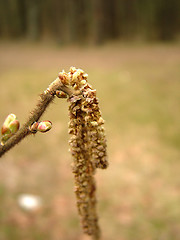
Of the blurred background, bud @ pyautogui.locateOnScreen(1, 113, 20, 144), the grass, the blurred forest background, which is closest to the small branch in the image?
bud @ pyautogui.locateOnScreen(1, 113, 20, 144)

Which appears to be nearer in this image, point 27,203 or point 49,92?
point 49,92

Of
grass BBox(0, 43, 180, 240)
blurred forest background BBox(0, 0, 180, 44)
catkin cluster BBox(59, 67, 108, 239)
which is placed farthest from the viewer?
blurred forest background BBox(0, 0, 180, 44)

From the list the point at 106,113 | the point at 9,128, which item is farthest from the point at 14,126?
the point at 106,113

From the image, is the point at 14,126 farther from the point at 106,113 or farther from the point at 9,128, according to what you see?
the point at 106,113

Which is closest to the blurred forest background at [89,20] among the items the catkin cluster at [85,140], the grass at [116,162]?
the grass at [116,162]

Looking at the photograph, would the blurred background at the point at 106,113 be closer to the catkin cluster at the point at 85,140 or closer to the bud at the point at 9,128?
the catkin cluster at the point at 85,140

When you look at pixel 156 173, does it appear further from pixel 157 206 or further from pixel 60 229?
pixel 60 229

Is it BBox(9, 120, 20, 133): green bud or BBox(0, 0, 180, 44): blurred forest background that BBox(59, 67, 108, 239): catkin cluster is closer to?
BBox(9, 120, 20, 133): green bud

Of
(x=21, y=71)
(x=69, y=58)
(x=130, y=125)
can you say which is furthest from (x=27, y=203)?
(x=69, y=58)

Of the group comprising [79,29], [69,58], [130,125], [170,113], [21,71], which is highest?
[79,29]
